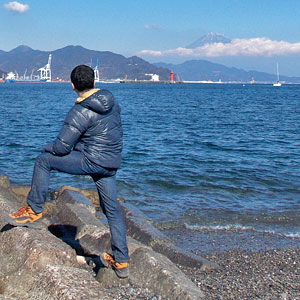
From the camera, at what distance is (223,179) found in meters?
13.1

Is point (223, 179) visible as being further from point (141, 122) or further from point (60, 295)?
point (141, 122)

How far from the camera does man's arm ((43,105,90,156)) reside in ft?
14.5

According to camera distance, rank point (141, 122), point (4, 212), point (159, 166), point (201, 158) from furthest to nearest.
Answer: point (141, 122) < point (201, 158) < point (159, 166) < point (4, 212)

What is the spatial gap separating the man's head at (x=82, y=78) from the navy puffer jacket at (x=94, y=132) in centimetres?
15

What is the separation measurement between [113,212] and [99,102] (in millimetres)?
1160

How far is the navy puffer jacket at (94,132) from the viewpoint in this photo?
4438 mm

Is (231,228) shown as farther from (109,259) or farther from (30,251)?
(30,251)

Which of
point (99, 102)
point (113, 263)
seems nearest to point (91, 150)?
point (99, 102)

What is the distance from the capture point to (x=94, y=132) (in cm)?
452

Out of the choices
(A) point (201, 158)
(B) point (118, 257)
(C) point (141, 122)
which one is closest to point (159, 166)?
(A) point (201, 158)

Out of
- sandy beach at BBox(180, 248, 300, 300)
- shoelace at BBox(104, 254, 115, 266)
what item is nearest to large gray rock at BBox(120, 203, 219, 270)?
sandy beach at BBox(180, 248, 300, 300)

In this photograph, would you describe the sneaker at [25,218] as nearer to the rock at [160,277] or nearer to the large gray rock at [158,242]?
the rock at [160,277]

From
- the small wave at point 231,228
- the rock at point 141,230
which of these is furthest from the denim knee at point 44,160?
the small wave at point 231,228

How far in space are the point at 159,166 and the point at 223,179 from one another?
2653 mm
